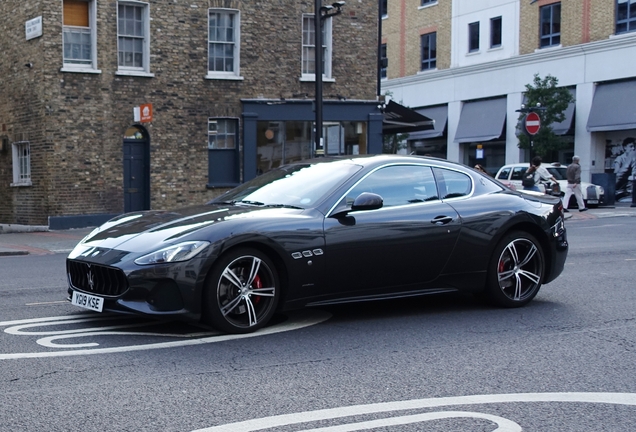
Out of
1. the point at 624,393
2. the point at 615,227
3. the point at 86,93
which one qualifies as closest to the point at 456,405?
the point at 624,393

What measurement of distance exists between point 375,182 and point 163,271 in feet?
7.07

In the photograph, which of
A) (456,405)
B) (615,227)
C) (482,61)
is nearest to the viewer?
(456,405)

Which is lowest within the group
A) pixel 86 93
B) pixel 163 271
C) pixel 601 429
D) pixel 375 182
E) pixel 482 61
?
pixel 601 429

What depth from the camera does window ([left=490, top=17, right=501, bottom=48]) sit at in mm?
39312

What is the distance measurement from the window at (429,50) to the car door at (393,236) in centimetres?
3620

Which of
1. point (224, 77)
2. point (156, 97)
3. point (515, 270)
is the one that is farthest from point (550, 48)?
point (515, 270)

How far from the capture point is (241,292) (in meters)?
6.53

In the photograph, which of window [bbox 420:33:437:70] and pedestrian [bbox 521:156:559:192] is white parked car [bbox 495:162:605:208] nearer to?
pedestrian [bbox 521:156:559:192]

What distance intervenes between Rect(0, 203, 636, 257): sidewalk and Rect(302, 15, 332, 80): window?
8361 mm

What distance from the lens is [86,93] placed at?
22062 millimetres

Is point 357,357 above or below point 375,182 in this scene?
below

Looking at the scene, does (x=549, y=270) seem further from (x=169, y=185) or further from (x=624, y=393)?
(x=169, y=185)

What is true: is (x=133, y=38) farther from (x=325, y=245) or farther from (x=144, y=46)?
(x=325, y=245)

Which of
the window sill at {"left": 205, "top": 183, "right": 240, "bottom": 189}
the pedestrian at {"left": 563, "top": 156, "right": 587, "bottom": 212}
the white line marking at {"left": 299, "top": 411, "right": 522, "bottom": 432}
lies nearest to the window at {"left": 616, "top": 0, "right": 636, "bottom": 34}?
the pedestrian at {"left": 563, "top": 156, "right": 587, "bottom": 212}
